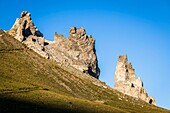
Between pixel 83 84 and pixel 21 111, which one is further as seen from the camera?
pixel 83 84

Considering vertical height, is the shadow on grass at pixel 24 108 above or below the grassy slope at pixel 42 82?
below

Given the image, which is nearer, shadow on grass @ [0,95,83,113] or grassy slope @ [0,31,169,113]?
shadow on grass @ [0,95,83,113]

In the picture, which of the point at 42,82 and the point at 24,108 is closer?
the point at 24,108

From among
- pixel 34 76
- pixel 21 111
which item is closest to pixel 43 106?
pixel 21 111

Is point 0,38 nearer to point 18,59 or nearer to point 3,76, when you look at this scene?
point 18,59

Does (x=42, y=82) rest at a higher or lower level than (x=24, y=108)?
higher

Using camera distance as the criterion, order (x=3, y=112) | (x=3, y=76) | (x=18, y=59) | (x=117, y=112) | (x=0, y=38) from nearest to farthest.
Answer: (x=3, y=112) < (x=117, y=112) < (x=3, y=76) < (x=18, y=59) < (x=0, y=38)

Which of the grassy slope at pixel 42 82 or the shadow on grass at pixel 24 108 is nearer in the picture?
the shadow on grass at pixel 24 108

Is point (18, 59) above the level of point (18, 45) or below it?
below

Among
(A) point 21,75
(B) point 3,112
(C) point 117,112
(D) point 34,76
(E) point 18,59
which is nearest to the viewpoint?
(B) point 3,112

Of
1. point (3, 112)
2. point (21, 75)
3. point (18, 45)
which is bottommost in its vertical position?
point (3, 112)

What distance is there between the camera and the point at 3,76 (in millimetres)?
108500

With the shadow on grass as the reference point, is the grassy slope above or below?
above

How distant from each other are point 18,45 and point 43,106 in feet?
370
